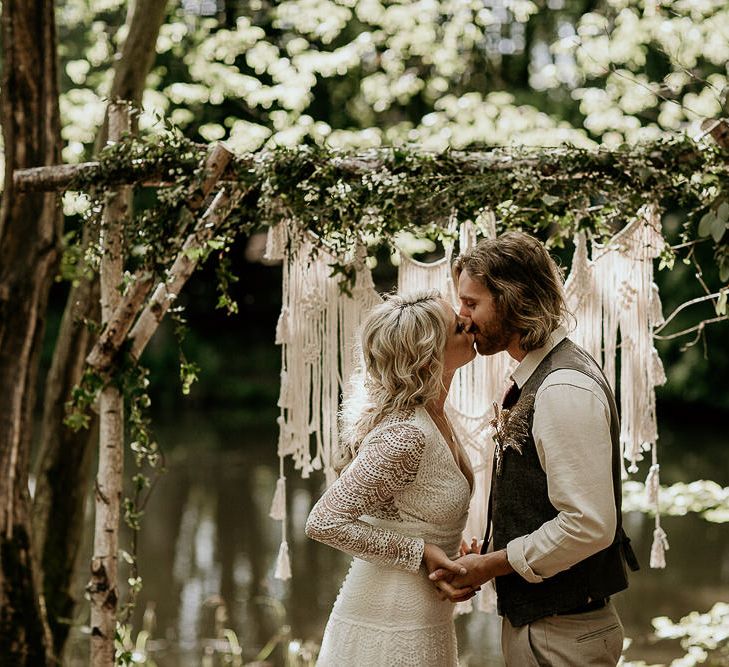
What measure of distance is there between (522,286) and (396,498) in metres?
0.52

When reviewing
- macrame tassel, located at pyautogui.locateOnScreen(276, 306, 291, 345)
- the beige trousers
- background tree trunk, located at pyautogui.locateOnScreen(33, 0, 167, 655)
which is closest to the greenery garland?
macrame tassel, located at pyautogui.locateOnScreen(276, 306, 291, 345)

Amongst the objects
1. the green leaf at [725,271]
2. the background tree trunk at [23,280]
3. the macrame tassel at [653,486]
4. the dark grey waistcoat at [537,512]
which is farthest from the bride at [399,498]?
the background tree trunk at [23,280]

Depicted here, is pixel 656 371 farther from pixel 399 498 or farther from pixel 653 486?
pixel 399 498

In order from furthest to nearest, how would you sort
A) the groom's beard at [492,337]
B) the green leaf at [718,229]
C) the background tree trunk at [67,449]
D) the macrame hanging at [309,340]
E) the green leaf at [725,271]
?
the background tree trunk at [67,449], the macrame hanging at [309,340], the green leaf at [725,271], the green leaf at [718,229], the groom's beard at [492,337]

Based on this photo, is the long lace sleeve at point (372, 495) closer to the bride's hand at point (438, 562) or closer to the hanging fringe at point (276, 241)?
the bride's hand at point (438, 562)

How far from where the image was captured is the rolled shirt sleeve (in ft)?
6.00

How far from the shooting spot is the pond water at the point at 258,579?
546cm

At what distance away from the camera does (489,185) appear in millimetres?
2576

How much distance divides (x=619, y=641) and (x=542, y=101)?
9556 mm

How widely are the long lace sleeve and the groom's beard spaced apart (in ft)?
0.82

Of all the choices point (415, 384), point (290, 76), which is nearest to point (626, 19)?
point (290, 76)

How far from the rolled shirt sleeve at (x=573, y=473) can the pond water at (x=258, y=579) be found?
233 centimetres

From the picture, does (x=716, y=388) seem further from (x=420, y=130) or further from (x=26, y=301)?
(x=26, y=301)

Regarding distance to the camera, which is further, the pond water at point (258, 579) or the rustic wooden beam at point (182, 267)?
the pond water at point (258, 579)
